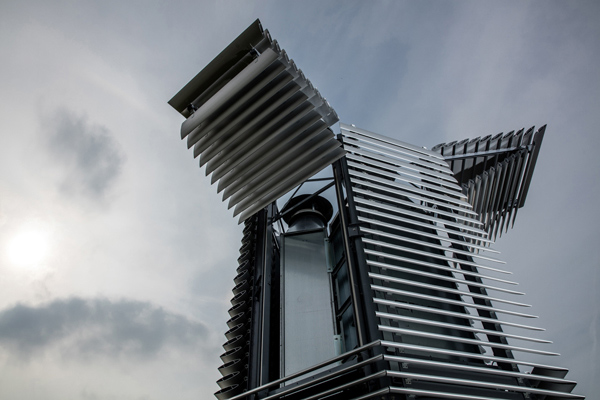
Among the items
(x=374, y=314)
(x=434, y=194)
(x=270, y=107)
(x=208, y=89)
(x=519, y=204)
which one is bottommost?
(x=374, y=314)

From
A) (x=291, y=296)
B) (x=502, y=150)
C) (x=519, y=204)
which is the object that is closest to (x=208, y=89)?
(x=291, y=296)

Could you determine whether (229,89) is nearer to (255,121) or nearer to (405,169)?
(255,121)

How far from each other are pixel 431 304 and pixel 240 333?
4.07 m

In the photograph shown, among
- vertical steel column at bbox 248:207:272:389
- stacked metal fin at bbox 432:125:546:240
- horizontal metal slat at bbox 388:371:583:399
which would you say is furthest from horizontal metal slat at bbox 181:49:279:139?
stacked metal fin at bbox 432:125:546:240

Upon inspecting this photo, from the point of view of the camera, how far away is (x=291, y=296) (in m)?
8.56

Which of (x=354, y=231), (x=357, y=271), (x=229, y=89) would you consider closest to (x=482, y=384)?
(x=357, y=271)

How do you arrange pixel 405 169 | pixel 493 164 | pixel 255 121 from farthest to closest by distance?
pixel 493 164
pixel 405 169
pixel 255 121

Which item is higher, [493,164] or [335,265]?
[493,164]

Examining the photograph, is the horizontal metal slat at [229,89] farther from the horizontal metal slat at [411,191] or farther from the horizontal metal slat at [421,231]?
the horizontal metal slat at [421,231]

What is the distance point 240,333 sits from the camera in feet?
28.8

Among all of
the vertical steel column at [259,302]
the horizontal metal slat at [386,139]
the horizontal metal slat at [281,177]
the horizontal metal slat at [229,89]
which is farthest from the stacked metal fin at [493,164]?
the horizontal metal slat at [229,89]

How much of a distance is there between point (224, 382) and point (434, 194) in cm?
586

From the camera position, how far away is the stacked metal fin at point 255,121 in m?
7.14

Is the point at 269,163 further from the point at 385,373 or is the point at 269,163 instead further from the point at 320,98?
the point at 385,373
